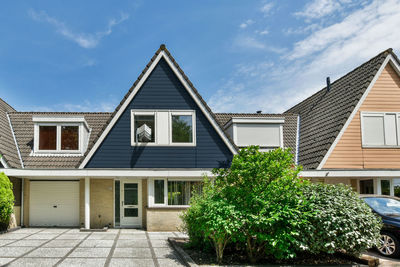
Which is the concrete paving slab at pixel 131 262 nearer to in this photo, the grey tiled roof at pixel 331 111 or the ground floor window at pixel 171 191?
the ground floor window at pixel 171 191

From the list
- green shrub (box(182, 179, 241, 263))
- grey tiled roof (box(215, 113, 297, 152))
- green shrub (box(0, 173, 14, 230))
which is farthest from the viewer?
grey tiled roof (box(215, 113, 297, 152))

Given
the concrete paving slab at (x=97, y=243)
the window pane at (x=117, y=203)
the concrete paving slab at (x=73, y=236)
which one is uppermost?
the window pane at (x=117, y=203)

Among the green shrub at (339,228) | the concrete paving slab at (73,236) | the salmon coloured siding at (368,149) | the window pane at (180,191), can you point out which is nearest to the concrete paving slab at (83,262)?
the concrete paving slab at (73,236)

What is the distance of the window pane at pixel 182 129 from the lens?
1550cm

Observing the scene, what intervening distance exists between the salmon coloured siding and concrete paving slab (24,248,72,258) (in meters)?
11.0

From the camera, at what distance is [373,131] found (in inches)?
622

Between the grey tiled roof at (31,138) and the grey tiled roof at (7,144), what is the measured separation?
348 mm

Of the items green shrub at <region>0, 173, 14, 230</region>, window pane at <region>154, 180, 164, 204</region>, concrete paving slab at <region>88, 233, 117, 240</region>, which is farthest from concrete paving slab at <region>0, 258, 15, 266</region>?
window pane at <region>154, 180, 164, 204</region>

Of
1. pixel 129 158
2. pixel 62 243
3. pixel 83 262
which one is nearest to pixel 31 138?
pixel 129 158

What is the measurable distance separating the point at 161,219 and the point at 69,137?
6177 millimetres

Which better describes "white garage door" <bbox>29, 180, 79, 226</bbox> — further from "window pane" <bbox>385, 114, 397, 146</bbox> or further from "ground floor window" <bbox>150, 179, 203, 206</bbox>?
"window pane" <bbox>385, 114, 397, 146</bbox>

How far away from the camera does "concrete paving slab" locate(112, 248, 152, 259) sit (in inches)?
387

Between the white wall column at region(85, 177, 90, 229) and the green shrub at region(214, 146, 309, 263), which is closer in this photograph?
the green shrub at region(214, 146, 309, 263)

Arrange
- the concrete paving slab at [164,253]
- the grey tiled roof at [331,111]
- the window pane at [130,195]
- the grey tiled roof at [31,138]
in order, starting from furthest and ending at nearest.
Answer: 1. the window pane at [130,195]
2. the grey tiled roof at [31,138]
3. the grey tiled roof at [331,111]
4. the concrete paving slab at [164,253]
